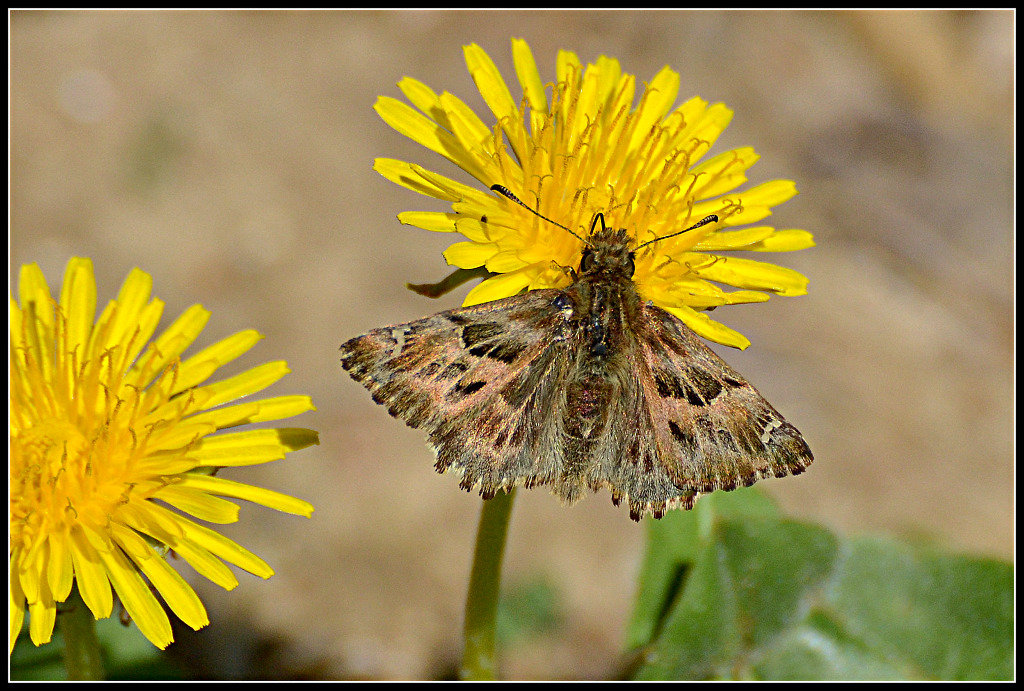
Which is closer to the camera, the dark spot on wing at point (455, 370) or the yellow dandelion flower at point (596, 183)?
the dark spot on wing at point (455, 370)

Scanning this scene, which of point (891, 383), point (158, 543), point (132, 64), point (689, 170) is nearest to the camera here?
point (158, 543)

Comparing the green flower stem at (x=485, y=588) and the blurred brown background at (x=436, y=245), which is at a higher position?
the blurred brown background at (x=436, y=245)

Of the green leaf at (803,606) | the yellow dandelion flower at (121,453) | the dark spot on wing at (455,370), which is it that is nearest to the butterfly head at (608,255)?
the dark spot on wing at (455,370)

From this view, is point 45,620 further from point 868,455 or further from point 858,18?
point 858,18

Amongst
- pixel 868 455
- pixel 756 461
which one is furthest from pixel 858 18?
pixel 756 461

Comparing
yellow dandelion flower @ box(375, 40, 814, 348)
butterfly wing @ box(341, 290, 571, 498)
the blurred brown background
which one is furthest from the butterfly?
the blurred brown background

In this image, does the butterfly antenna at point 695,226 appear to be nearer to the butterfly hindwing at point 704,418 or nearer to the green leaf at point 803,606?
the butterfly hindwing at point 704,418
